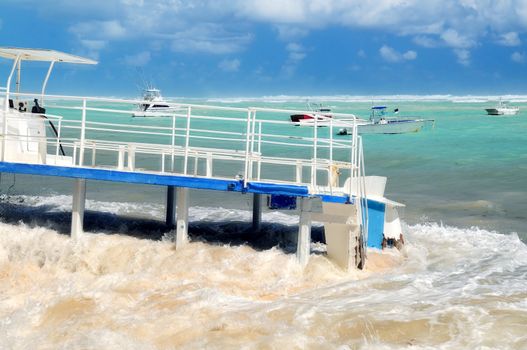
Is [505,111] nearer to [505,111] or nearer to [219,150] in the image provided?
[505,111]

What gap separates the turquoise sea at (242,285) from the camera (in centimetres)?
848

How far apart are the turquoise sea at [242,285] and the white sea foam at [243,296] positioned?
0.09ft

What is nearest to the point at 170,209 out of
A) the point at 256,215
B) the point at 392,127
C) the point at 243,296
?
the point at 256,215

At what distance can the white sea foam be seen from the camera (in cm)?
842

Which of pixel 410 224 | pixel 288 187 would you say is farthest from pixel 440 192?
pixel 288 187

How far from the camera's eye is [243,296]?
10188 millimetres

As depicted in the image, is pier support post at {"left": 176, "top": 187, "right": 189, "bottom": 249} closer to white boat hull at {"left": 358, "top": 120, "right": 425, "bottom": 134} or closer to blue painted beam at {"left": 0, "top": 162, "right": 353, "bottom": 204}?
blue painted beam at {"left": 0, "top": 162, "right": 353, "bottom": 204}

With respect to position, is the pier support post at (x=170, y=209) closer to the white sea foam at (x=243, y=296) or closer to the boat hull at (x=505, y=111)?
the white sea foam at (x=243, y=296)

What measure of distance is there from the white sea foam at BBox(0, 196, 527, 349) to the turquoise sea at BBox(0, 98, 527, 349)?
0.03 m

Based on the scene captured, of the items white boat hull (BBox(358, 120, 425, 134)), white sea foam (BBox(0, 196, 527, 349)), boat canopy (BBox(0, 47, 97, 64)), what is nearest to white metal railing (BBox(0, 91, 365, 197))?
boat canopy (BBox(0, 47, 97, 64))

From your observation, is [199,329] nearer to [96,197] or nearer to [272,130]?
[96,197]

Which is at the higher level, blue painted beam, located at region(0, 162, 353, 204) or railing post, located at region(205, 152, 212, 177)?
railing post, located at region(205, 152, 212, 177)

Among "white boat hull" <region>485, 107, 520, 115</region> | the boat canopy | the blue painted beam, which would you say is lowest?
the blue painted beam

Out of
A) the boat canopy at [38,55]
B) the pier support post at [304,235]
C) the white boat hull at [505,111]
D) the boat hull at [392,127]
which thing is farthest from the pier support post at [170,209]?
the white boat hull at [505,111]
